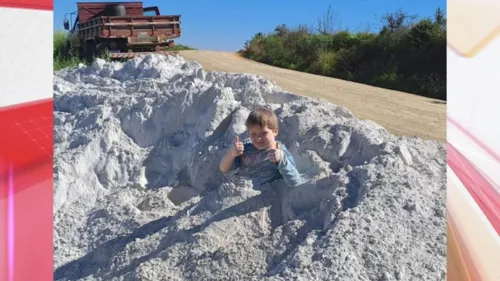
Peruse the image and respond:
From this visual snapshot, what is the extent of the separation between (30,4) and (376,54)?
16.2 m

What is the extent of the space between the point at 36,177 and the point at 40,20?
2.28ft

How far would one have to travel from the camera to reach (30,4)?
2.69 meters

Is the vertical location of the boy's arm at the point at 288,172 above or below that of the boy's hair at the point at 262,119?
below

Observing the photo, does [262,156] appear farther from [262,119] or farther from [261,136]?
[262,119]

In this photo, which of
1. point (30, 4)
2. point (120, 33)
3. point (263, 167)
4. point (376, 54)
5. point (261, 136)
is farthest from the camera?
point (376, 54)

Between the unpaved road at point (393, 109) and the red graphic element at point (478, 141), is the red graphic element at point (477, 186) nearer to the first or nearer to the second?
the red graphic element at point (478, 141)

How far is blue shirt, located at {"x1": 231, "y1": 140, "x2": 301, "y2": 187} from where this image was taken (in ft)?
14.4

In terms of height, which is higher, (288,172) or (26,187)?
(26,187)

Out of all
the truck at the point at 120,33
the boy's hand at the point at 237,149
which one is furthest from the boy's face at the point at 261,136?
the truck at the point at 120,33

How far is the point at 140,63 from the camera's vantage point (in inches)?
370

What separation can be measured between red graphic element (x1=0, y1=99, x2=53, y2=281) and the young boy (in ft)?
5.71

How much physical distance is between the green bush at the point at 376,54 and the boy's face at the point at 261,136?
10884 millimetres

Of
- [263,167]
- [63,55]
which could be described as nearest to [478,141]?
[263,167]

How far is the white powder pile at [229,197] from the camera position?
3838 mm
